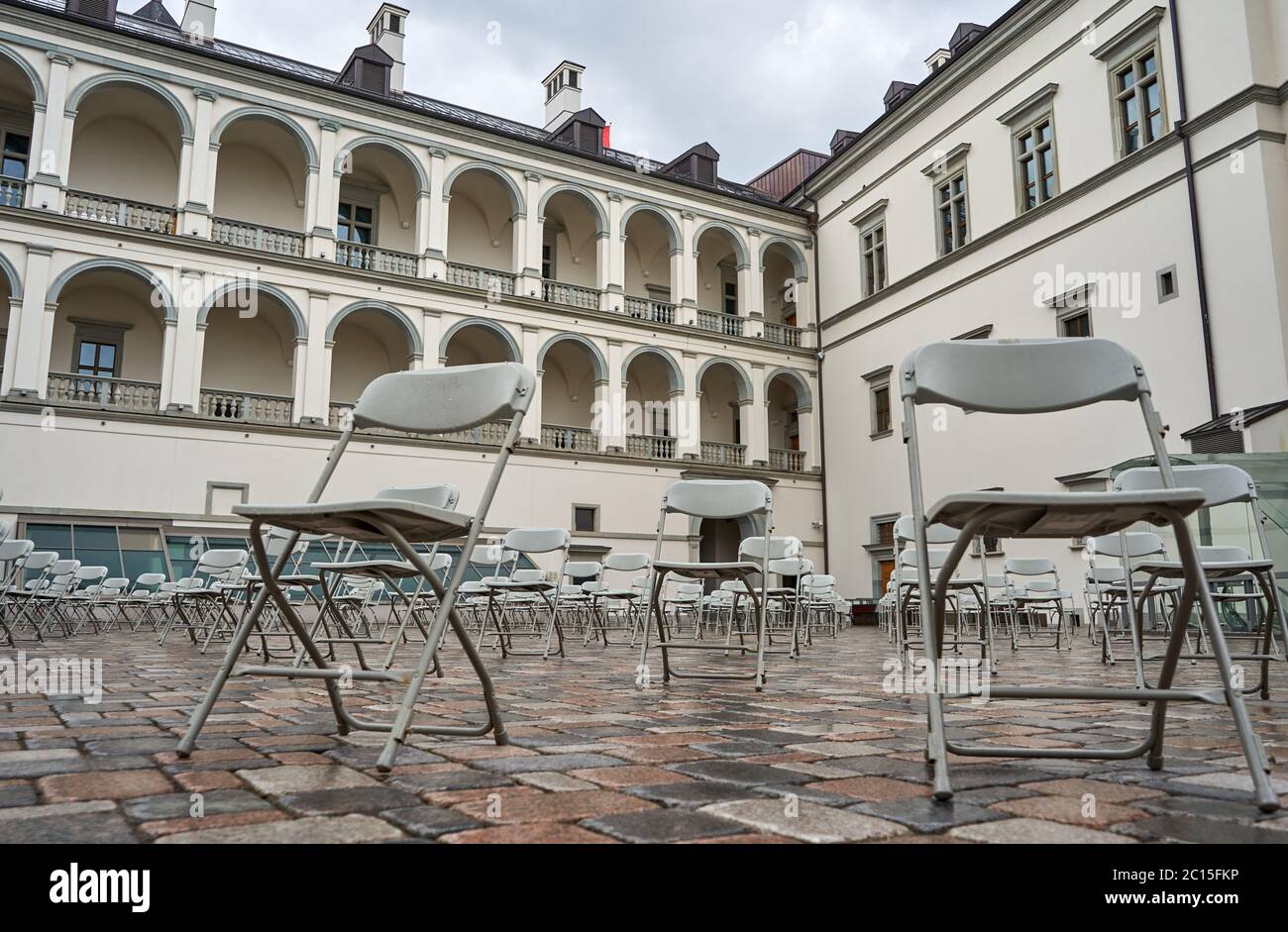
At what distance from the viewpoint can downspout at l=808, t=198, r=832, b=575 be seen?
23250mm

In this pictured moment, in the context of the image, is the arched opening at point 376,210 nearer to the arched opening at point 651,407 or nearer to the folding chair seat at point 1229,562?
the arched opening at point 651,407

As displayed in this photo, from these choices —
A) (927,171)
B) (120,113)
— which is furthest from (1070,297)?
(120,113)

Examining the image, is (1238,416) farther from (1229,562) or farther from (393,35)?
(393,35)

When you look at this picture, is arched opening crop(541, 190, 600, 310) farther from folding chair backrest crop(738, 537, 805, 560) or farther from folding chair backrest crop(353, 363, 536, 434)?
folding chair backrest crop(353, 363, 536, 434)

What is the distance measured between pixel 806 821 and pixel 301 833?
823 mm

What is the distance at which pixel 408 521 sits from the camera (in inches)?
85.7

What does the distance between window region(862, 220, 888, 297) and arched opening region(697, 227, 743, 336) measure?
326cm

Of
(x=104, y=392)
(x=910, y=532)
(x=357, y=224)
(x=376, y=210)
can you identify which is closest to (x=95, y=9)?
(x=357, y=224)

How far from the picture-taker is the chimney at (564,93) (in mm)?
26047

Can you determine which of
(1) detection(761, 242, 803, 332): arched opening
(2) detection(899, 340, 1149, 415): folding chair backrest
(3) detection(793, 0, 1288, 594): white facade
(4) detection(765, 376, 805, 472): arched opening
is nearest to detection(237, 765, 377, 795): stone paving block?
(2) detection(899, 340, 1149, 415): folding chair backrest


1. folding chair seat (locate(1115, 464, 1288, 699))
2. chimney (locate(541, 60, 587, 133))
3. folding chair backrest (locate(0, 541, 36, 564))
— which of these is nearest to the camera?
folding chair seat (locate(1115, 464, 1288, 699))

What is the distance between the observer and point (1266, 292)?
12.9m
